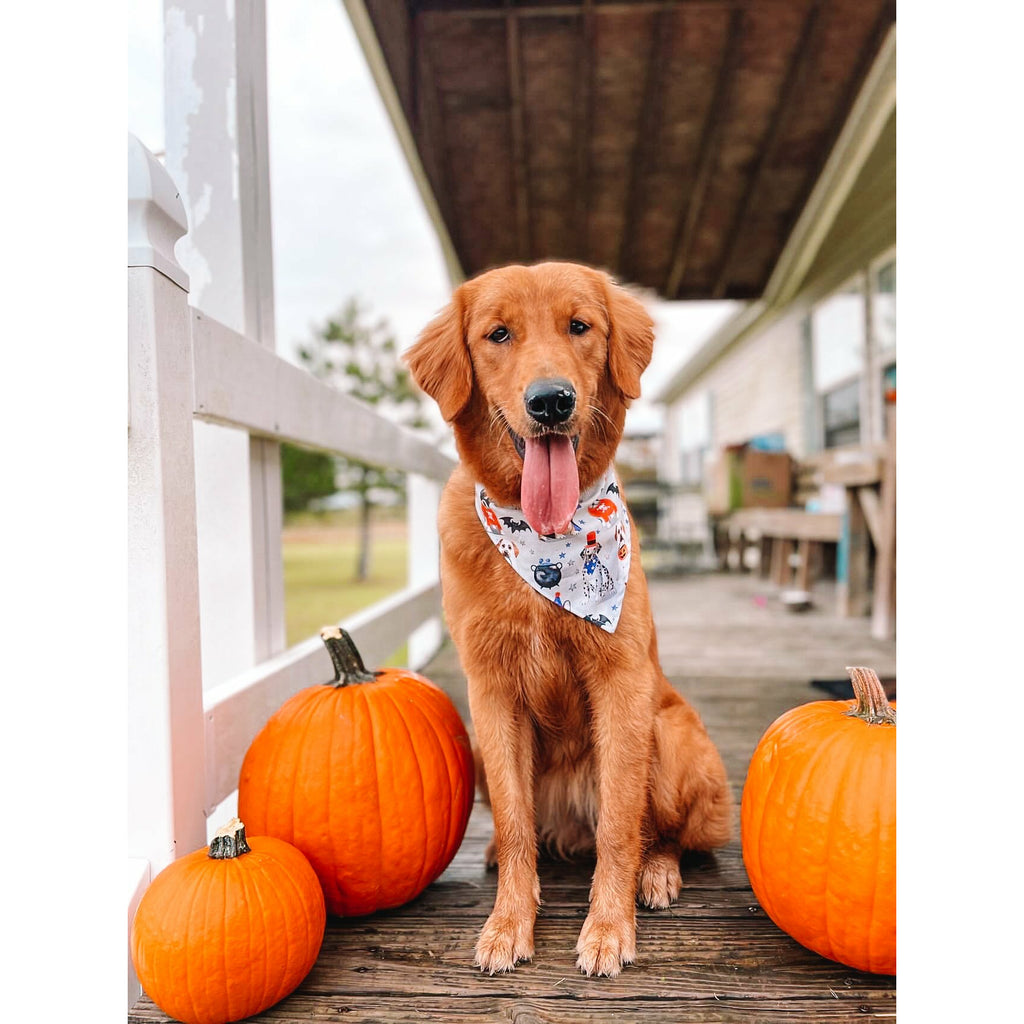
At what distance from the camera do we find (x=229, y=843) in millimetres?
1255

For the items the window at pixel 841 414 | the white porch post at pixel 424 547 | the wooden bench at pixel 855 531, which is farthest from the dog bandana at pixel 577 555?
the window at pixel 841 414

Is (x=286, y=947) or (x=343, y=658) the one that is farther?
(x=343, y=658)

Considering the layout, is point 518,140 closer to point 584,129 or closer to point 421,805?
point 584,129

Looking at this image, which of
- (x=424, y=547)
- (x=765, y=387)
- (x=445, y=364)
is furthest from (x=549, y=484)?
(x=765, y=387)

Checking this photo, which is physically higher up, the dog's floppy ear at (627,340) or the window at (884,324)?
the window at (884,324)

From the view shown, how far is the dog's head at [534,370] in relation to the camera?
1500mm

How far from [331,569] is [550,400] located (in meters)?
19.1

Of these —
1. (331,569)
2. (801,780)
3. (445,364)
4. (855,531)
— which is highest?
(445,364)

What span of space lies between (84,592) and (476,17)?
5613 millimetres

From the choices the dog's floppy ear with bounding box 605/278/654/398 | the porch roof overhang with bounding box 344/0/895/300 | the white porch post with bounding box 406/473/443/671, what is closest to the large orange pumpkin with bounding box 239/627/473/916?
the dog's floppy ear with bounding box 605/278/654/398

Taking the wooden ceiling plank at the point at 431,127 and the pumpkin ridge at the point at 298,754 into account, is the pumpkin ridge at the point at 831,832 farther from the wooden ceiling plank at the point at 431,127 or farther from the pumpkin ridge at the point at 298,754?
the wooden ceiling plank at the point at 431,127

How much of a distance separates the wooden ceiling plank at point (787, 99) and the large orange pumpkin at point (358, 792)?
6.12 metres

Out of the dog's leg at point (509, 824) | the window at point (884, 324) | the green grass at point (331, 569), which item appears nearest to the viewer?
the dog's leg at point (509, 824)

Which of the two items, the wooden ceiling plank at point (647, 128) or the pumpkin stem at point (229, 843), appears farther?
the wooden ceiling plank at point (647, 128)
